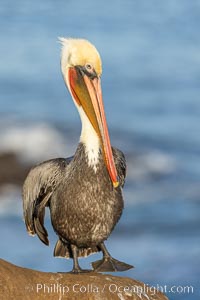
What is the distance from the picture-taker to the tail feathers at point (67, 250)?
1042 cm

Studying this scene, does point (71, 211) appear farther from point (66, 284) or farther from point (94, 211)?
point (66, 284)

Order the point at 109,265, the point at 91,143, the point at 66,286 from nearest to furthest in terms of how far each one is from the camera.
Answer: the point at 66,286 → the point at 91,143 → the point at 109,265

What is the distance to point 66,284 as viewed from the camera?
8.91 m

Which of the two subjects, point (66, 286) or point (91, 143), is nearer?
point (66, 286)

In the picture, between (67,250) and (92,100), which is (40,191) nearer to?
(67,250)

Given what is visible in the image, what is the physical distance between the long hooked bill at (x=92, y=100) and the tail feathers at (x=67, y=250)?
893 mm

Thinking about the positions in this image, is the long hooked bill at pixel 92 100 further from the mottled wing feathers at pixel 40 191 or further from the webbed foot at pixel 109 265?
the webbed foot at pixel 109 265

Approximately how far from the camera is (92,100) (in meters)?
10.1

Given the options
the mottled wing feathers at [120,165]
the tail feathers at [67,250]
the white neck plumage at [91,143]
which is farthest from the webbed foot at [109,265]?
the white neck plumage at [91,143]

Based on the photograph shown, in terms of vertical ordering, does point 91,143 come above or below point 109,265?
above

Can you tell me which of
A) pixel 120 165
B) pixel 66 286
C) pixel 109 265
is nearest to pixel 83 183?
pixel 120 165

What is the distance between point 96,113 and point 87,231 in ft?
3.61

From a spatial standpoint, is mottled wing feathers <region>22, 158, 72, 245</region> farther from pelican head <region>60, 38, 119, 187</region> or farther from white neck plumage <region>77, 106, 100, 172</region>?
pelican head <region>60, 38, 119, 187</region>

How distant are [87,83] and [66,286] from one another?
2.12 meters
